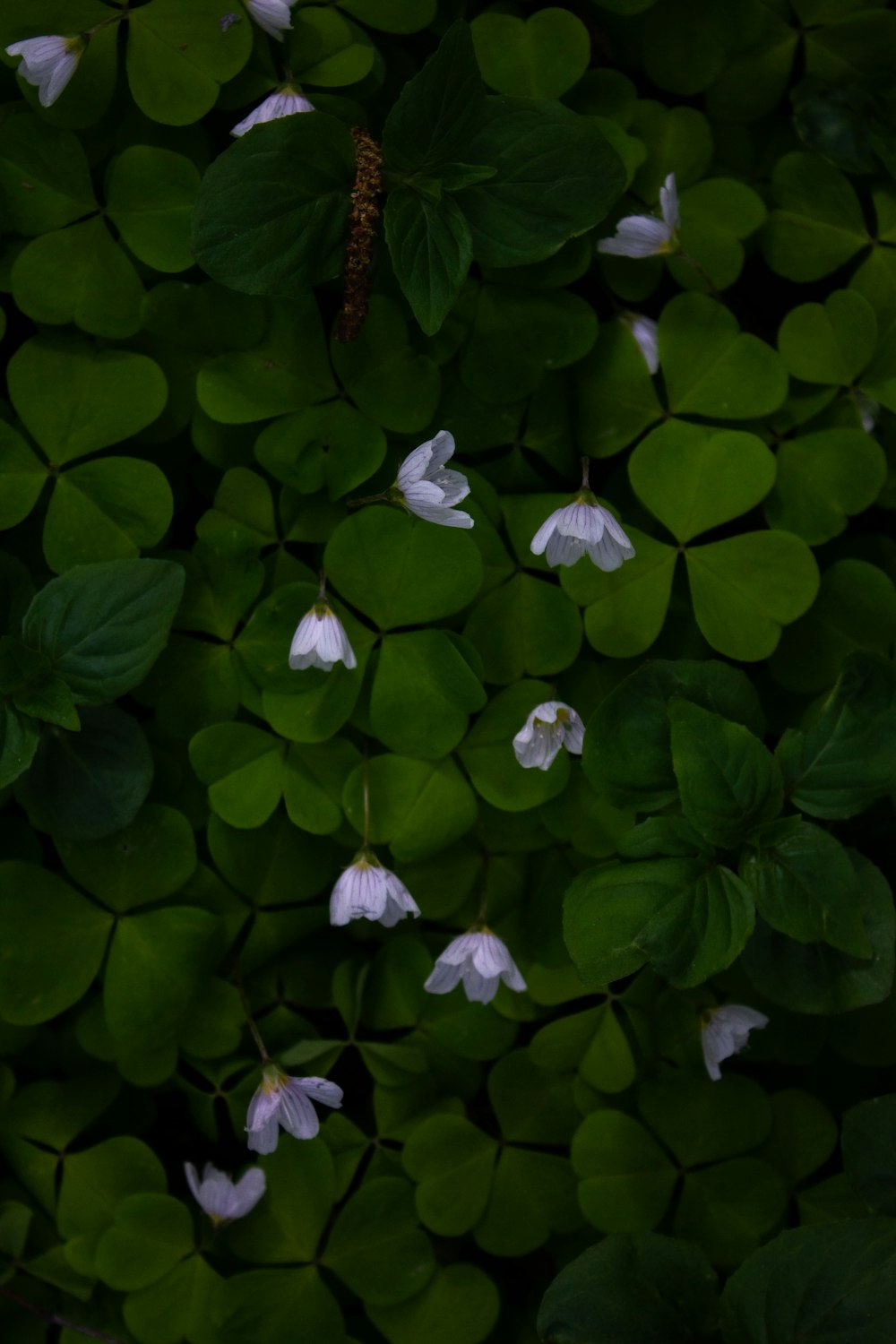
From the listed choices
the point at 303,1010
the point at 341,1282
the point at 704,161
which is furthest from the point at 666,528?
the point at 341,1282

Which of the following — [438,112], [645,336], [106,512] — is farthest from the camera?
[645,336]

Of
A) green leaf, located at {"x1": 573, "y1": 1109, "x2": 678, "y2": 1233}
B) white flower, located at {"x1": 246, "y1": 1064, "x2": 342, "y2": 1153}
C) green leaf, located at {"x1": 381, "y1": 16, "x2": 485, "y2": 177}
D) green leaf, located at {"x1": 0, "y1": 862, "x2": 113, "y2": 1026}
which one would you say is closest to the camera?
green leaf, located at {"x1": 381, "y1": 16, "x2": 485, "y2": 177}

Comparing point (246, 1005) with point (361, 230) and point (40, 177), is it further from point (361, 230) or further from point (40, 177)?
point (40, 177)

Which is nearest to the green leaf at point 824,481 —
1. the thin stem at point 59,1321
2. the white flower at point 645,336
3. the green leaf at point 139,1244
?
the white flower at point 645,336

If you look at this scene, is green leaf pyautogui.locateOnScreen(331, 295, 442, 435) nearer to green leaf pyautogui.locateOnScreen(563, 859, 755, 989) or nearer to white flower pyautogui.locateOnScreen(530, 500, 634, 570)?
white flower pyautogui.locateOnScreen(530, 500, 634, 570)

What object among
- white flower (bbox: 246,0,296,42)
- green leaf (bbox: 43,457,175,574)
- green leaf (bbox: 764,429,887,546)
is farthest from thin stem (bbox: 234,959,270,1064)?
white flower (bbox: 246,0,296,42)

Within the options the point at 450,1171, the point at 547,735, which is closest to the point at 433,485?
the point at 547,735
